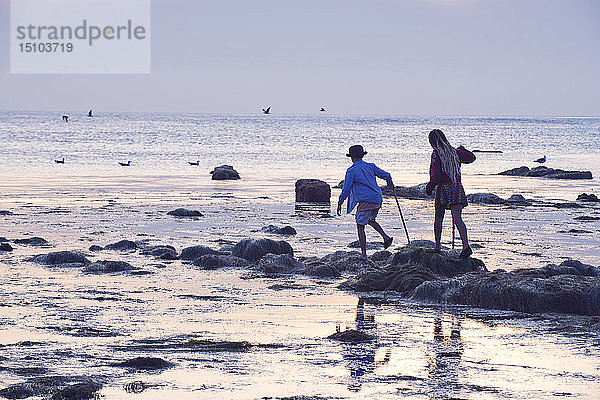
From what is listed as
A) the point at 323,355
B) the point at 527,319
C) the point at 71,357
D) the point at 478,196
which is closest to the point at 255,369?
the point at 323,355

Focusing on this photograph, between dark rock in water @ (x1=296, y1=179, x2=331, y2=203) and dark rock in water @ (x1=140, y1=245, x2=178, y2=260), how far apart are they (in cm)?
1023

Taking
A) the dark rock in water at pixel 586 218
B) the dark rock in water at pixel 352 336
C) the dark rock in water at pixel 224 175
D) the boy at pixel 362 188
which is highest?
the boy at pixel 362 188

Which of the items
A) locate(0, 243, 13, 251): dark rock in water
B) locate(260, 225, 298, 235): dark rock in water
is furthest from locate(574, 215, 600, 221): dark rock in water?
locate(0, 243, 13, 251): dark rock in water

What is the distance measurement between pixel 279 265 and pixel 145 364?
6.00 m

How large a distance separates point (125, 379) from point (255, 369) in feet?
3.46

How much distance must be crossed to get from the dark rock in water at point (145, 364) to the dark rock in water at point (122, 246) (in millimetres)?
8086

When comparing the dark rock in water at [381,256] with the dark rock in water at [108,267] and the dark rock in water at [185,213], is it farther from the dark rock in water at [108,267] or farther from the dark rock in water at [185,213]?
the dark rock in water at [185,213]

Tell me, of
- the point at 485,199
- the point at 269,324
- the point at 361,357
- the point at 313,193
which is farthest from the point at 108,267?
the point at 485,199

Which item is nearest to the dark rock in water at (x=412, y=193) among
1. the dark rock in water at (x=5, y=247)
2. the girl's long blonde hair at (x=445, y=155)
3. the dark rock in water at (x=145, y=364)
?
the girl's long blonde hair at (x=445, y=155)

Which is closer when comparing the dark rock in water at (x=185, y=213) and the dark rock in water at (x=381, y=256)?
the dark rock in water at (x=381, y=256)

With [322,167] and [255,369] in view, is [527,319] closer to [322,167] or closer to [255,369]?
[255,369]

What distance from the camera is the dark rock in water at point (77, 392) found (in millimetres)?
6703

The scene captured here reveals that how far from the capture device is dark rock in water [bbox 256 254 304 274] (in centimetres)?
1344

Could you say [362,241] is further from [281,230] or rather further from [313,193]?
[313,193]
